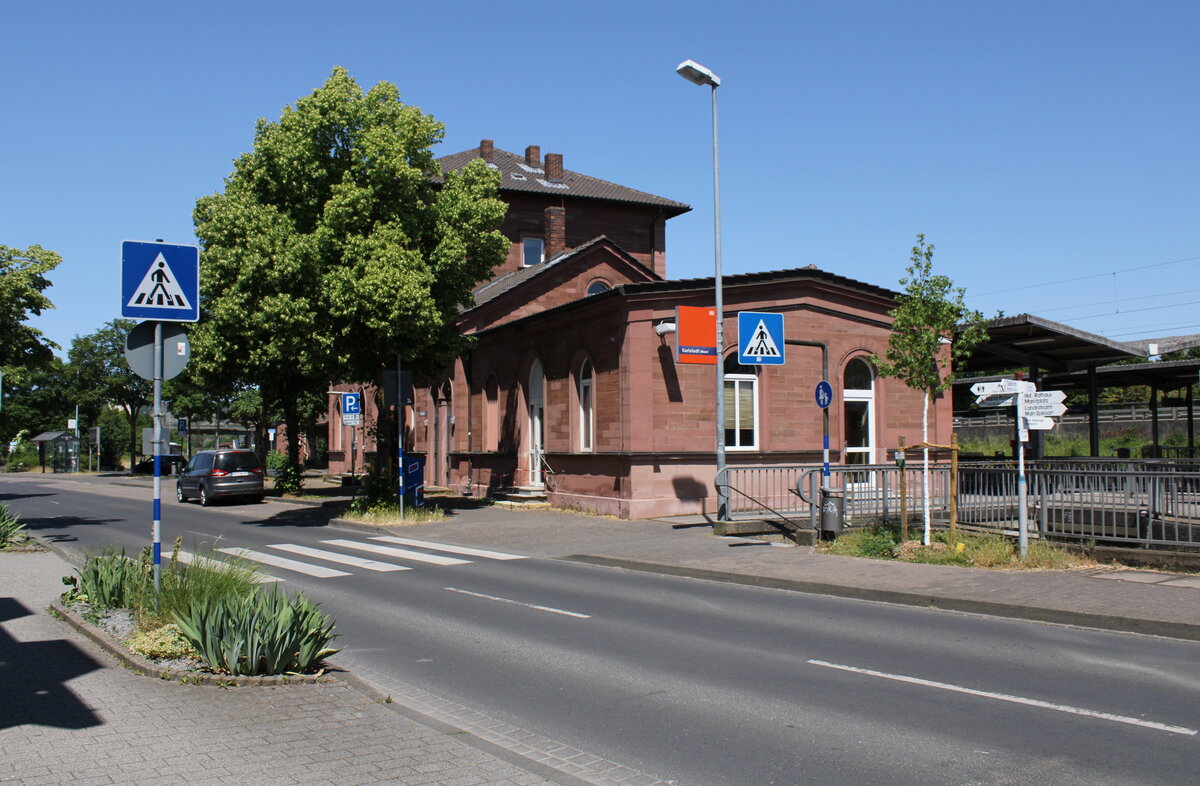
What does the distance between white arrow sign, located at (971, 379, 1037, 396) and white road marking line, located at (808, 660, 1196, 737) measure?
7022 mm

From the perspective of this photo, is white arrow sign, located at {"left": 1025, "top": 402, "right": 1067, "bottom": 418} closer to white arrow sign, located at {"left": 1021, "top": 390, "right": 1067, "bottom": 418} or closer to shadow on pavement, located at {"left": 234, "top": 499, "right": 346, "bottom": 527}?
white arrow sign, located at {"left": 1021, "top": 390, "right": 1067, "bottom": 418}

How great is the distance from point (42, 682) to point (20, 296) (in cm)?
1506

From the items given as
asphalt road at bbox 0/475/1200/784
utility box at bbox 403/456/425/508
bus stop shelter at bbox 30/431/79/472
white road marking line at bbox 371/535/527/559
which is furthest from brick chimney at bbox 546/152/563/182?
bus stop shelter at bbox 30/431/79/472

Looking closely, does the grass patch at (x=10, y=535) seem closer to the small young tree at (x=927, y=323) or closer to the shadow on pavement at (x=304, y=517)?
the shadow on pavement at (x=304, y=517)

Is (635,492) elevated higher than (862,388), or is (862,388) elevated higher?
(862,388)

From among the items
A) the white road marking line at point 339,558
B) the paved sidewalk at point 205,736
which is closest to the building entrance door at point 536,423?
the white road marking line at point 339,558

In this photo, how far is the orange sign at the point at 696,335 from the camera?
1942 centimetres

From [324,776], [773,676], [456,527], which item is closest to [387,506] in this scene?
[456,527]

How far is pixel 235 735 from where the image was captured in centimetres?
551

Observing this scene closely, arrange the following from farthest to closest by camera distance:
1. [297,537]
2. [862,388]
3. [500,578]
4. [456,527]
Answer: [862,388] < [456,527] < [297,537] < [500,578]

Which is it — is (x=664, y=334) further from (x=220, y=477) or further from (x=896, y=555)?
(x=220, y=477)

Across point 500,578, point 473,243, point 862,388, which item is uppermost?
point 473,243

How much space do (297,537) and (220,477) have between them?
11705mm

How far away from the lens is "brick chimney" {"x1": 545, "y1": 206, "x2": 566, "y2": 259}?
35.6 meters
